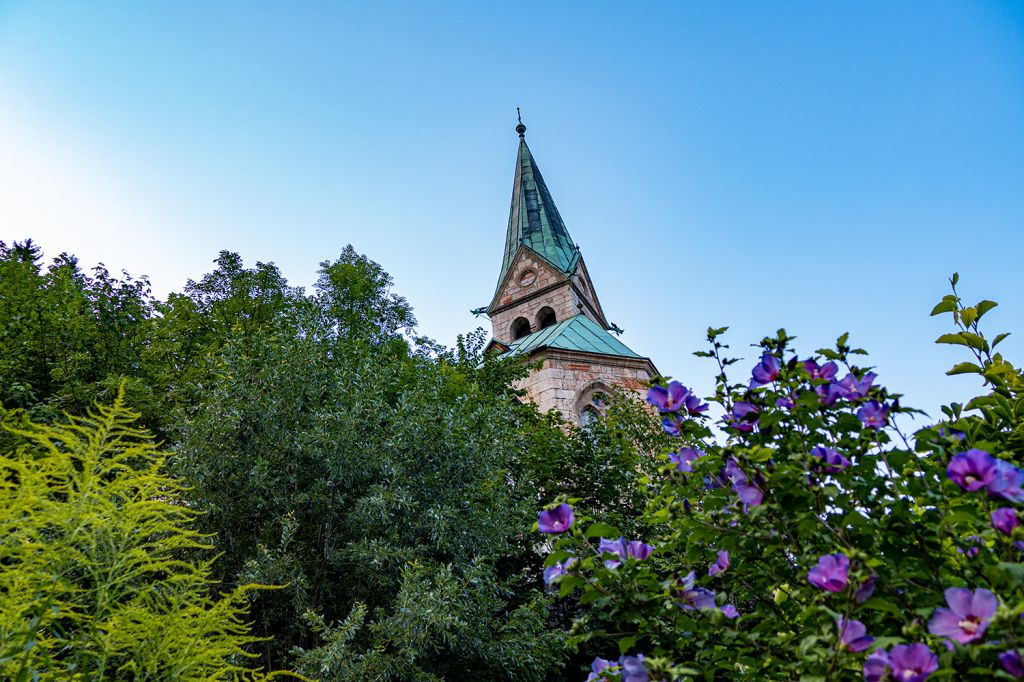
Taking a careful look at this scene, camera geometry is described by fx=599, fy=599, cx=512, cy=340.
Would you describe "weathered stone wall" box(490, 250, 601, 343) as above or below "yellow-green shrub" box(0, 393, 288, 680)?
above

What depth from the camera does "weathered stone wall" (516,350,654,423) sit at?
1555cm

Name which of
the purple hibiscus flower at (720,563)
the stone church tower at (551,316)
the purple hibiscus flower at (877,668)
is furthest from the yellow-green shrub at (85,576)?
the stone church tower at (551,316)

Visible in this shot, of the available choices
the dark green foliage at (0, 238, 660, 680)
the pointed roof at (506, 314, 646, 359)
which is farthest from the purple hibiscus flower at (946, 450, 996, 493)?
the pointed roof at (506, 314, 646, 359)

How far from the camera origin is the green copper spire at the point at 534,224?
25.2 metres

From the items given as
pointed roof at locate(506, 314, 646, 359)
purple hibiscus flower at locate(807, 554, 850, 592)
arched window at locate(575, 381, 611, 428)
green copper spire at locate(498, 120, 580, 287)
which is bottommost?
purple hibiscus flower at locate(807, 554, 850, 592)

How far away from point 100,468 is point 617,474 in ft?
26.7

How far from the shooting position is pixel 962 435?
1941 mm

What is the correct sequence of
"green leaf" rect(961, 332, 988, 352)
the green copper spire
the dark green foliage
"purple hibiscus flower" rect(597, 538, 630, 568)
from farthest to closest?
the green copper spire
the dark green foliage
"green leaf" rect(961, 332, 988, 352)
"purple hibiscus flower" rect(597, 538, 630, 568)

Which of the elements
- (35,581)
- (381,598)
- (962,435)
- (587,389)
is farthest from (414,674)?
(587,389)

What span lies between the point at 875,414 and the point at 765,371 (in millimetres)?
384

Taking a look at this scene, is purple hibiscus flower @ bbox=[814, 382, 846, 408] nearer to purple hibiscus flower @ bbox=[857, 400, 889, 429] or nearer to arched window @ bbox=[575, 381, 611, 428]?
purple hibiscus flower @ bbox=[857, 400, 889, 429]

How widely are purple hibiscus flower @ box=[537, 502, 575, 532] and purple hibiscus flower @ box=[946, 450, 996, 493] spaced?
111cm

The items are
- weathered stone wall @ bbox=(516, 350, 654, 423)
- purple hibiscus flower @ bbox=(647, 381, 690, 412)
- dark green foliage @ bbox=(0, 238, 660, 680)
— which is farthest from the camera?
weathered stone wall @ bbox=(516, 350, 654, 423)

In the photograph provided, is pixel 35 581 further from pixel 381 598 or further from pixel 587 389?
pixel 587 389
